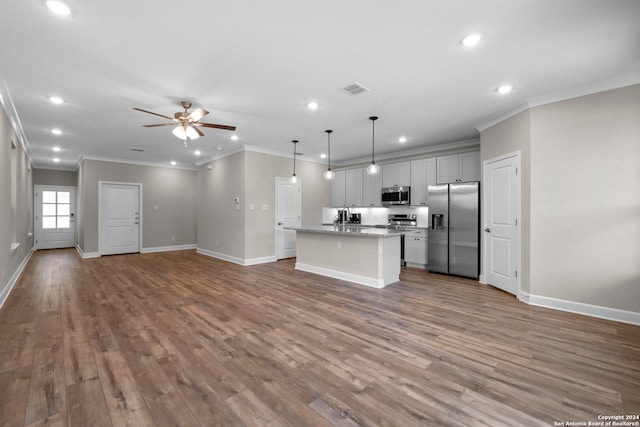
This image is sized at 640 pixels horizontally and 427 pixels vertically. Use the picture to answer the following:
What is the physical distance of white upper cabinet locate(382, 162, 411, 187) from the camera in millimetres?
6761

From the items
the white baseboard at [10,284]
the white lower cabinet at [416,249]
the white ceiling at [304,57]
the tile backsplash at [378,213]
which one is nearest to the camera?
the white ceiling at [304,57]

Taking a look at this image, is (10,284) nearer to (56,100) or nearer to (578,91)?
(56,100)

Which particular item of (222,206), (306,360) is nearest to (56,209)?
(222,206)

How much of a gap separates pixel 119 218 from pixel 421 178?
833 centimetres

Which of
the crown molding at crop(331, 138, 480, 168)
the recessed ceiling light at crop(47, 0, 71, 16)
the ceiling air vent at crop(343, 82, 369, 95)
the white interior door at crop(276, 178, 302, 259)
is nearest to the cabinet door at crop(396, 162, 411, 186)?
the crown molding at crop(331, 138, 480, 168)

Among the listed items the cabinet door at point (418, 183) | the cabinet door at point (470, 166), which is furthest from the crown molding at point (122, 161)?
the cabinet door at point (470, 166)

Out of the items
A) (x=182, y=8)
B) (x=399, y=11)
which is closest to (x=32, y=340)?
(x=182, y=8)

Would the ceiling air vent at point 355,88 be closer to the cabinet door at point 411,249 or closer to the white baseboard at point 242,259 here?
the cabinet door at point 411,249

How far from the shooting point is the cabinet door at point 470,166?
5727 millimetres

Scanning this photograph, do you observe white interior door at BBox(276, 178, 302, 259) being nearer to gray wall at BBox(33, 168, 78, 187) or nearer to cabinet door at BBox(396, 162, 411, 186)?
cabinet door at BBox(396, 162, 411, 186)

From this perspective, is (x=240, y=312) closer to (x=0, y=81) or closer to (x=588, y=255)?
(x=0, y=81)

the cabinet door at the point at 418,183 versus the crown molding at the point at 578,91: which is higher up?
the crown molding at the point at 578,91

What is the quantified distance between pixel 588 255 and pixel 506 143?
185 cm

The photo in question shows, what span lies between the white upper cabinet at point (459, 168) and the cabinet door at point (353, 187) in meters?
2.16
